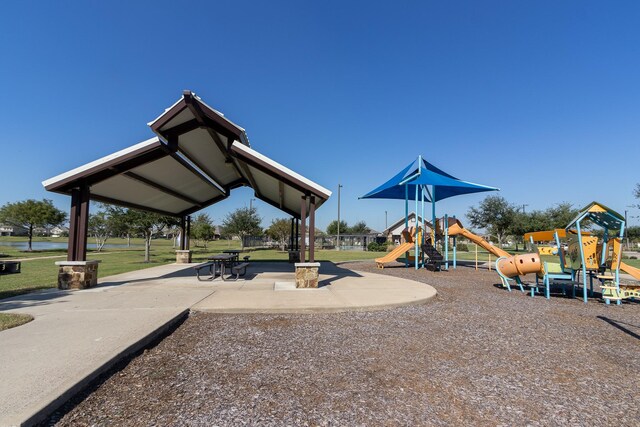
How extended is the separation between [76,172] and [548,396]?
10.5 meters

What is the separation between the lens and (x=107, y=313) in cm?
600

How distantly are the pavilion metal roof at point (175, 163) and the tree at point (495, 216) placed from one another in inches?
1767

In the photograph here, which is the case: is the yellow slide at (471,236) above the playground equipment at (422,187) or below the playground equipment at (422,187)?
below

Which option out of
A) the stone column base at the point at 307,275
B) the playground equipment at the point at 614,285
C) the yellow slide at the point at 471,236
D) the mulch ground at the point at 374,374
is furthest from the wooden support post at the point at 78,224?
the yellow slide at the point at 471,236

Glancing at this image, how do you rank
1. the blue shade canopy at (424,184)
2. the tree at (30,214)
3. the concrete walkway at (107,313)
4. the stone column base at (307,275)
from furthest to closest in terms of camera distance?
the tree at (30,214) < the blue shade canopy at (424,184) < the stone column base at (307,275) < the concrete walkway at (107,313)

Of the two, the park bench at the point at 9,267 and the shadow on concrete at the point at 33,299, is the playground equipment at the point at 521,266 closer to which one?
the shadow on concrete at the point at 33,299

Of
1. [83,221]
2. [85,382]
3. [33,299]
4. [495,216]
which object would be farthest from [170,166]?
[495,216]

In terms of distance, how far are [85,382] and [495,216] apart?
173ft

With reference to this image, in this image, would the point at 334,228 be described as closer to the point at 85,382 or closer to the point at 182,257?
the point at 182,257

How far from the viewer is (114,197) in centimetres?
1152

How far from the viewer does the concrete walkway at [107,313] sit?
121 inches

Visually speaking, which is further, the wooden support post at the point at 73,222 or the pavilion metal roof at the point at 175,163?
the wooden support post at the point at 73,222

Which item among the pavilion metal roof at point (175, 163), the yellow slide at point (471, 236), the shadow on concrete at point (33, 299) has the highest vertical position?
the pavilion metal roof at point (175, 163)

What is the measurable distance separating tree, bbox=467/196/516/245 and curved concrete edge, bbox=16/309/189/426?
5070cm
